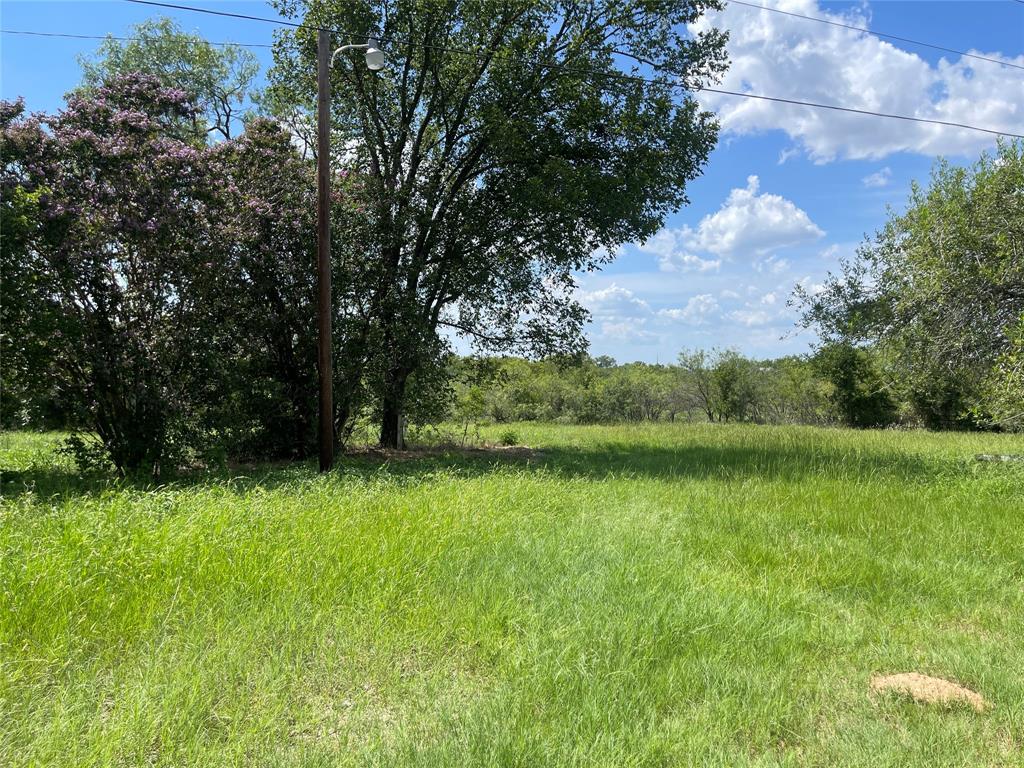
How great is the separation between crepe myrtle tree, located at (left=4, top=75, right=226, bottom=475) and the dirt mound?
900cm

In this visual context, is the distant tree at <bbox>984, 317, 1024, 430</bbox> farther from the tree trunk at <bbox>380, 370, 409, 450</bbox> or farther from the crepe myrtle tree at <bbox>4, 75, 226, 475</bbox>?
the crepe myrtle tree at <bbox>4, 75, 226, 475</bbox>

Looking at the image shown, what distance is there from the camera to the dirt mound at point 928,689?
2674 millimetres

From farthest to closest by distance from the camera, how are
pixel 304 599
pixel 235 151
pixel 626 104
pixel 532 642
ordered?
pixel 626 104 < pixel 235 151 < pixel 304 599 < pixel 532 642

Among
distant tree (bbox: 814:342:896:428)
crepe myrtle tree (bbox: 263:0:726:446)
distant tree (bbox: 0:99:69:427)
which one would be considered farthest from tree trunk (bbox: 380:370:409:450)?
distant tree (bbox: 814:342:896:428)

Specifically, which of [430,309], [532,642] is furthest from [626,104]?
[532,642]

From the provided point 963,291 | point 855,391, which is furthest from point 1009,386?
point 855,391

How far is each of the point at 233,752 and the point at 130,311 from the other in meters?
8.23

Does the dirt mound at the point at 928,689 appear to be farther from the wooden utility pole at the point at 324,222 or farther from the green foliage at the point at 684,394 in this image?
the green foliage at the point at 684,394

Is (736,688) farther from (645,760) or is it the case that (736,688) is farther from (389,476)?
(389,476)

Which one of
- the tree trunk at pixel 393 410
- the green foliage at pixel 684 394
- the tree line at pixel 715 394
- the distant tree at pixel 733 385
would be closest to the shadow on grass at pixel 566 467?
the tree trunk at pixel 393 410

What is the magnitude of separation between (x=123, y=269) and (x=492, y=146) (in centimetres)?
721

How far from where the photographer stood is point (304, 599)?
3404 mm

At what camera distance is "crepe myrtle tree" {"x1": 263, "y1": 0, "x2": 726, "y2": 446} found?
11141 millimetres

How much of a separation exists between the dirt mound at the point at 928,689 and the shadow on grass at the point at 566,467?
220 inches
